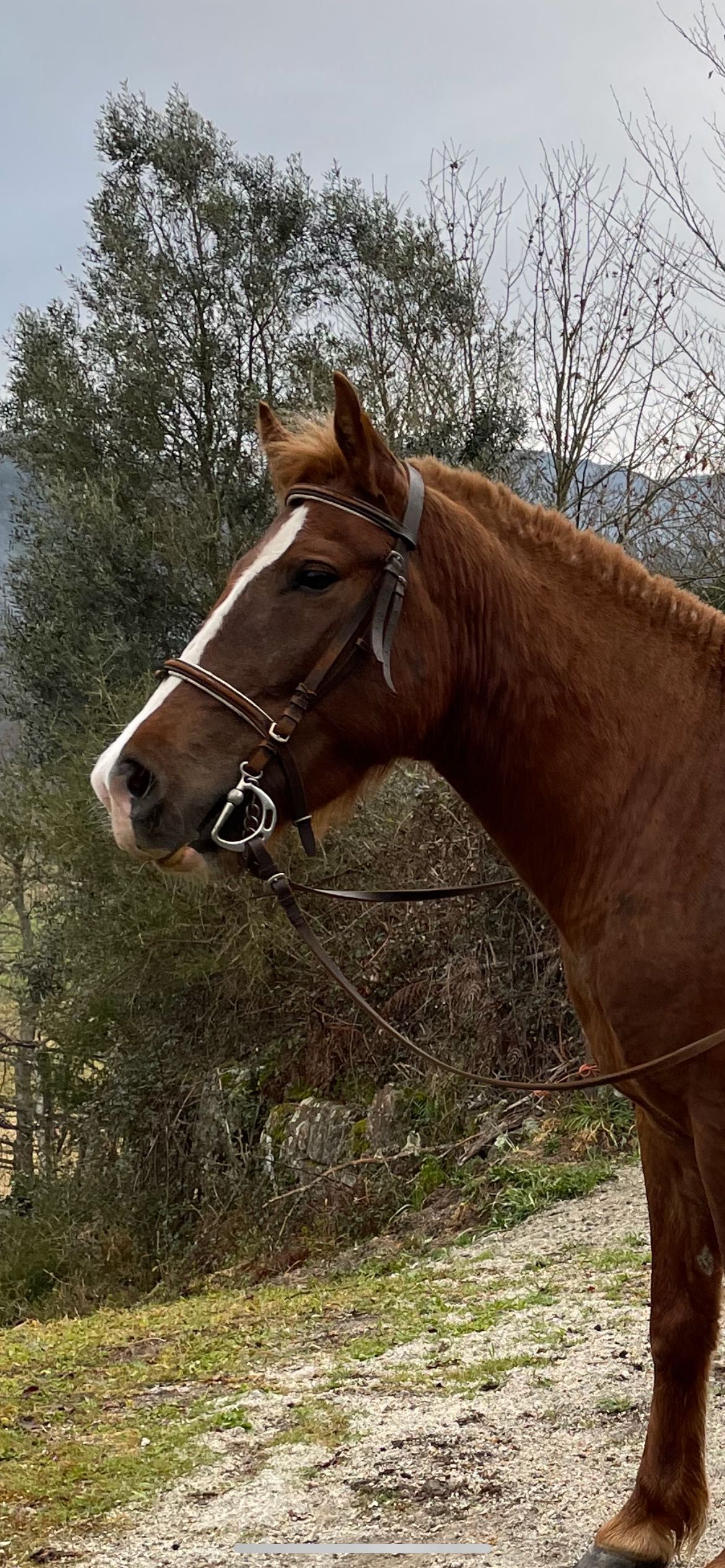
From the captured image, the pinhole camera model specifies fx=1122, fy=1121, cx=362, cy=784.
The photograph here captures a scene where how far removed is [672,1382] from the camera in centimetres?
279

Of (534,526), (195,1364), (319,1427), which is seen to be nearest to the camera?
(534,526)

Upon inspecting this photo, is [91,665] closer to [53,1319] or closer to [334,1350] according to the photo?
[53,1319]

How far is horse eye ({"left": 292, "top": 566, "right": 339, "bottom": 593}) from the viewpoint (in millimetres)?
2412

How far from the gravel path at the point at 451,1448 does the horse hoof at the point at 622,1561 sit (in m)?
0.22

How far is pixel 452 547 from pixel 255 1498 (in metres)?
2.85

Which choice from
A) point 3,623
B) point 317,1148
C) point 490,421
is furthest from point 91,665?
point 317,1148

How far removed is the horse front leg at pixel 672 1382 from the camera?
2.70m

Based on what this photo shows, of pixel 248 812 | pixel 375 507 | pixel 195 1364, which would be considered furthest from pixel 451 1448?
pixel 375 507

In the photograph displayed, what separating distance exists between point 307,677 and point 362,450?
0.52 metres

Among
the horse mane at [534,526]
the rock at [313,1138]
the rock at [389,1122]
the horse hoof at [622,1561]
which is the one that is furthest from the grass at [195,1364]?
the horse mane at [534,526]

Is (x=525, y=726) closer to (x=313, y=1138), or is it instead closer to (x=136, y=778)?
(x=136, y=778)

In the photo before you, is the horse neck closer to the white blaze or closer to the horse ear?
the horse ear

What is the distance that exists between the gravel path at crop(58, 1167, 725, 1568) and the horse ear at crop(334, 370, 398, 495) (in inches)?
108

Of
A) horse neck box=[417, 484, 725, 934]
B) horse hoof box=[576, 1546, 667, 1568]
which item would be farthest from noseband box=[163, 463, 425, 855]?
horse hoof box=[576, 1546, 667, 1568]
